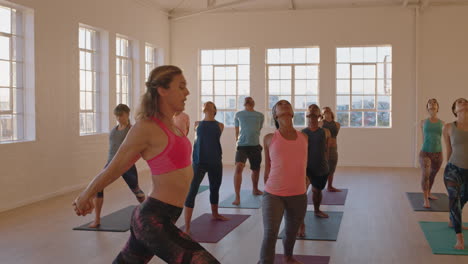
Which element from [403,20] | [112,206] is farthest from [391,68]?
[112,206]

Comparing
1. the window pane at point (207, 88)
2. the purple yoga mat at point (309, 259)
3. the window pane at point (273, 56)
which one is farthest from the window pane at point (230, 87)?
the purple yoga mat at point (309, 259)

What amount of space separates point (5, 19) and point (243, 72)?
6701mm

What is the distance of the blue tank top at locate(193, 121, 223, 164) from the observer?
5.78m

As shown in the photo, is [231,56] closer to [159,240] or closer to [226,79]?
[226,79]

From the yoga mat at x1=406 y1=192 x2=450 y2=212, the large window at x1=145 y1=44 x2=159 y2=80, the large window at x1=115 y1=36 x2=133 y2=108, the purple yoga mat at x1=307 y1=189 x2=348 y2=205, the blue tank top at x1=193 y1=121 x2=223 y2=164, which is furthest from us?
the large window at x1=145 y1=44 x2=159 y2=80

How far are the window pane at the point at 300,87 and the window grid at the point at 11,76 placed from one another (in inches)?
274

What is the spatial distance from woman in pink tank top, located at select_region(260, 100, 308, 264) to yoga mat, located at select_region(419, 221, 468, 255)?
1.76 metres

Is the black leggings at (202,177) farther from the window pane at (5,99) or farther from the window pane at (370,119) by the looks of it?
the window pane at (370,119)

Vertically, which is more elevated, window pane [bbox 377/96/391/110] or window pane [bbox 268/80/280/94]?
window pane [bbox 268/80/280/94]

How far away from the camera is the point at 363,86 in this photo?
12727 millimetres

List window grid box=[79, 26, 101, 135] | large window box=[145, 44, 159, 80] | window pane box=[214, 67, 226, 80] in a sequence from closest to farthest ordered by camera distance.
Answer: window grid box=[79, 26, 101, 135]
large window box=[145, 44, 159, 80]
window pane box=[214, 67, 226, 80]

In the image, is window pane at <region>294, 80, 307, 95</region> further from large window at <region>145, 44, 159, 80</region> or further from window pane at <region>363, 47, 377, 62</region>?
large window at <region>145, 44, 159, 80</region>

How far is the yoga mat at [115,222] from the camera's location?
19.7 feet

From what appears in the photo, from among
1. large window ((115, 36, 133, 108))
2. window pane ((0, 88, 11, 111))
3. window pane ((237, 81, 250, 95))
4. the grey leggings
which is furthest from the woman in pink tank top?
window pane ((237, 81, 250, 95))
